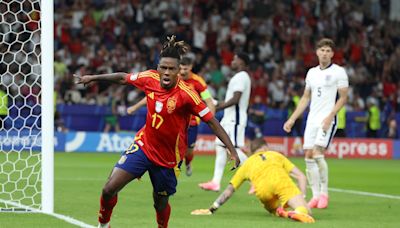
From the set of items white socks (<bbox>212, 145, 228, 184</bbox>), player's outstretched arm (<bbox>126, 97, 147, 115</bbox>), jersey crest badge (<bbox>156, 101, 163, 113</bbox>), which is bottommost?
white socks (<bbox>212, 145, 228, 184</bbox>)

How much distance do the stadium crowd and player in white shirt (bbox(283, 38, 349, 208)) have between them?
53.3 feet

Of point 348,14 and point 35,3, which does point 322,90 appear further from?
point 348,14

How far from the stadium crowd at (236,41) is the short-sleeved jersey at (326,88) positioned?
16299 millimetres

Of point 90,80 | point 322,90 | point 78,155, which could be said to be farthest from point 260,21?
point 90,80

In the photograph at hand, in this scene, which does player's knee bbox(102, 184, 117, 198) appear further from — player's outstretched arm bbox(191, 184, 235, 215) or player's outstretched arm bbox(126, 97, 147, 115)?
player's outstretched arm bbox(126, 97, 147, 115)

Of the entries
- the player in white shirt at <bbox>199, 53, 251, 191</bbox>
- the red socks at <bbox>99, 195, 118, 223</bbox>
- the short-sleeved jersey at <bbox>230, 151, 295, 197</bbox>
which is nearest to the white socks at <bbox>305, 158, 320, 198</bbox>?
the short-sleeved jersey at <bbox>230, 151, 295, 197</bbox>

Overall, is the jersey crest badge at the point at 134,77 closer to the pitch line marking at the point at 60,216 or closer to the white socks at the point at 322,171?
the pitch line marking at the point at 60,216

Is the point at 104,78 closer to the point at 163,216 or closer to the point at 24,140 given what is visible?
the point at 163,216

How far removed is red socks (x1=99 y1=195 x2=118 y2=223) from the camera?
8.83 meters

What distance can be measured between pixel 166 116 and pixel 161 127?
0.41 feet

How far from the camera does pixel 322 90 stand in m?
12.9

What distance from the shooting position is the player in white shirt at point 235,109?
14523 mm

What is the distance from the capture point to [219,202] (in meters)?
10.9

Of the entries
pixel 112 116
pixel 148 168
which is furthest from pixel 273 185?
pixel 112 116
